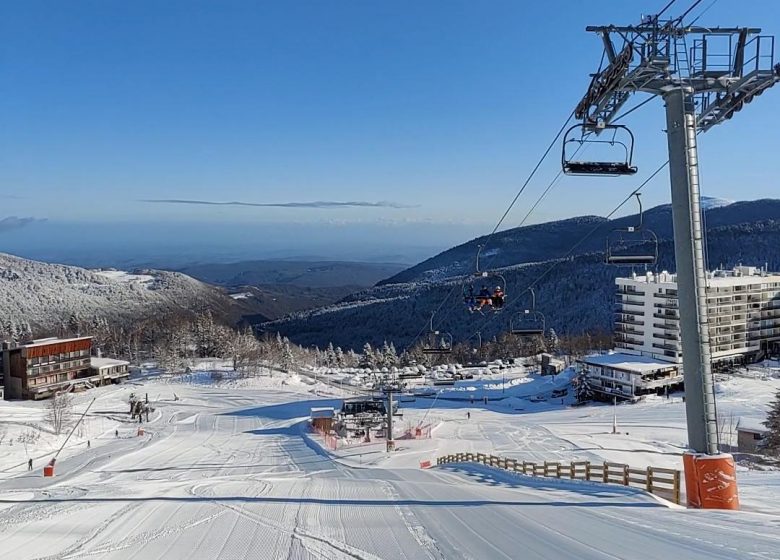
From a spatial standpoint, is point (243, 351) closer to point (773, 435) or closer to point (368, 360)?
point (368, 360)

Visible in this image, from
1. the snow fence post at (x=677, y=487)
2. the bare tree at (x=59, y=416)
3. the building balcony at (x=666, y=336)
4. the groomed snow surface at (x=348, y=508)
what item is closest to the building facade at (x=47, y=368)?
the bare tree at (x=59, y=416)

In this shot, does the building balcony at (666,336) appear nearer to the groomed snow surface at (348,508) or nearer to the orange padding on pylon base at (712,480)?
the groomed snow surface at (348,508)

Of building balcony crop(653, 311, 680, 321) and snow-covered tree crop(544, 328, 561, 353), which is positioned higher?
building balcony crop(653, 311, 680, 321)

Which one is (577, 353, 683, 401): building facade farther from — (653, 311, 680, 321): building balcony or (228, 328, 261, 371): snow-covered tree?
(228, 328, 261, 371): snow-covered tree

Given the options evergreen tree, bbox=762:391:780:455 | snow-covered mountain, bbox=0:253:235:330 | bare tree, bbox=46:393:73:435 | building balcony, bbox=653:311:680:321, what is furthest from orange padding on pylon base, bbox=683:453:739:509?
snow-covered mountain, bbox=0:253:235:330

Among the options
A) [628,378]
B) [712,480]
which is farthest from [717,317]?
[712,480]

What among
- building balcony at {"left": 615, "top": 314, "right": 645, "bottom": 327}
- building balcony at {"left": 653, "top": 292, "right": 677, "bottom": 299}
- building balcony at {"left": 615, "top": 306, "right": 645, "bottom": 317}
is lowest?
building balcony at {"left": 615, "top": 314, "right": 645, "bottom": 327}

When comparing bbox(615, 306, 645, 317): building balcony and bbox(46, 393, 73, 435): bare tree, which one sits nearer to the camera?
bbox(46, 393, 73, 435): bare tree

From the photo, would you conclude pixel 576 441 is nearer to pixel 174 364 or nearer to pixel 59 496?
pixel 59 496
